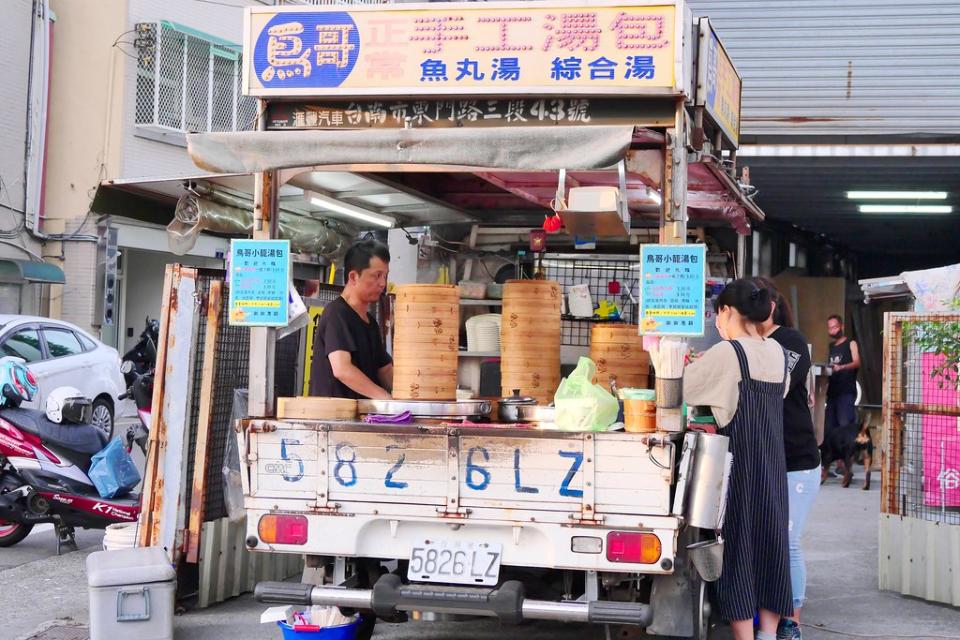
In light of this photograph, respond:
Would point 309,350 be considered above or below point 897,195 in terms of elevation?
below

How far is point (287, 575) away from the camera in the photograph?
23.7 feet

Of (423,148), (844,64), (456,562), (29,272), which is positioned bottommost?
(456,562)

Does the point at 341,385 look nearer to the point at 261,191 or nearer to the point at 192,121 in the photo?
the point at 261,191

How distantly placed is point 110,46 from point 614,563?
17.8 m

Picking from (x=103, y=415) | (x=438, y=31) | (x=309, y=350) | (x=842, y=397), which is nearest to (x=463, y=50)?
(x=438, y=31)

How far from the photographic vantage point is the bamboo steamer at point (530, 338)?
19.9 ft

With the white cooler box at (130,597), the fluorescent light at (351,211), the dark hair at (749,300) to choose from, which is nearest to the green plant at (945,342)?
the dark hair at (749,300)

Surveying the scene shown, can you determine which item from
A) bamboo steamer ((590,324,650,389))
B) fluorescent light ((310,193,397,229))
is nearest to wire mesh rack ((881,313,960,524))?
bamboo steamer ((590,324,650,389))

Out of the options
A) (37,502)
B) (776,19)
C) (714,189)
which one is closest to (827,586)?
(714,189)

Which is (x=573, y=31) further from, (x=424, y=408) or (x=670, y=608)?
(x=670, y=608)

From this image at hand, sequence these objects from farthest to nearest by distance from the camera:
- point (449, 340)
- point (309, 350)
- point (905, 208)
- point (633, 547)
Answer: point (905, 208)
point (309, 350)
point (449, 340)
point (633, 547)

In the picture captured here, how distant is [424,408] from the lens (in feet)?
17.8

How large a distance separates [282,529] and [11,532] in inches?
164

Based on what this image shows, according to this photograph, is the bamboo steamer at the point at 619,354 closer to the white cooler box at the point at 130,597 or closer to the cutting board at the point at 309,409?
the cutting board at the point at 309,409
